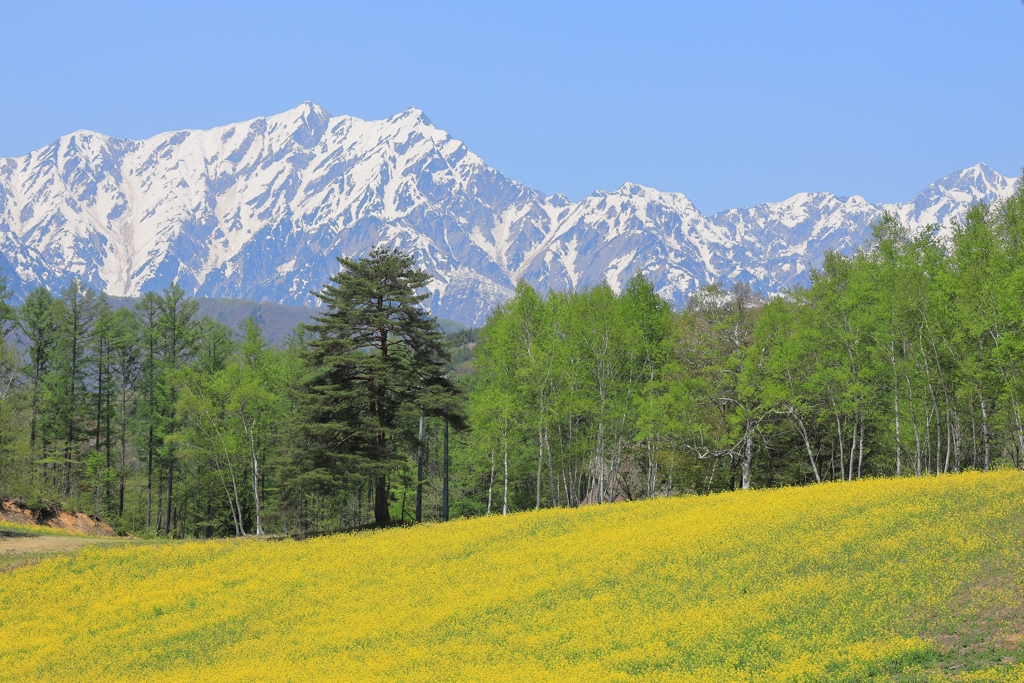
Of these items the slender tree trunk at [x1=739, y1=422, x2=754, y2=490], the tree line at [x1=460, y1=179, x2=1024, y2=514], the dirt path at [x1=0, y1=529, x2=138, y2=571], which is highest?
the tree line at [x1=460, y1=179, x2=1024, y2=514]

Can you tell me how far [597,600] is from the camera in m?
25.7

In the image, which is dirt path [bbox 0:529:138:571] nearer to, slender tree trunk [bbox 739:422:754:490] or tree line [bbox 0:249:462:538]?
tree line [bbox 0:249:462:538]

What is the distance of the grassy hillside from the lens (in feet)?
65.1

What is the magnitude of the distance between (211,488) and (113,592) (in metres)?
38.8

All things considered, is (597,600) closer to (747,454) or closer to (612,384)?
(747,454)

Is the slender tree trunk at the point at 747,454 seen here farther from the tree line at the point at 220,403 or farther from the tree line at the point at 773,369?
the tree line at the point at 220,403

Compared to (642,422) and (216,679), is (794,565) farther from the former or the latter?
(642,422)

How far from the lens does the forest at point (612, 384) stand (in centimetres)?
4341

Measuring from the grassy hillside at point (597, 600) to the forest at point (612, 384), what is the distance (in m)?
8.64

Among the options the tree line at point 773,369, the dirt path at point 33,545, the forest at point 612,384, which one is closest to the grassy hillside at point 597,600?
the dirt path at point 33,545

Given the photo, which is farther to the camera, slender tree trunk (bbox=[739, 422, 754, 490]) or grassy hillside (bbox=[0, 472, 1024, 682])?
slender tree trunk (bbox=[739, 422, 754, 490])

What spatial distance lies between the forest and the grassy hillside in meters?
8.64

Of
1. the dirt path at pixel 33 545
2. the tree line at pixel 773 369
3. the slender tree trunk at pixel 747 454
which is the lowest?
the dirt path at pixel 33 545

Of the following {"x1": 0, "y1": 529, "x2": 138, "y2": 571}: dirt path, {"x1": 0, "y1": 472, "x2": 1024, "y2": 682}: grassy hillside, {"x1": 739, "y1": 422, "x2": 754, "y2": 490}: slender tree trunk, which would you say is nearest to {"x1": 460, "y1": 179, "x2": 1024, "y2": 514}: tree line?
{"x1": 739, "y1": 422, "x2": 754, "y2": 490}: slender tree trunk
